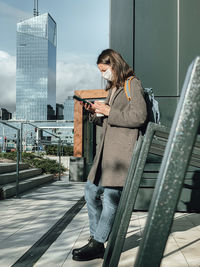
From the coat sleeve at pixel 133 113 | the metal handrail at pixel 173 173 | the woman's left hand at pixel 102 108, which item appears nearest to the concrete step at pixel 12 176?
the woman's left hand at pixel 102 108

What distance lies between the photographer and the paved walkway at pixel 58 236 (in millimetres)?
2516

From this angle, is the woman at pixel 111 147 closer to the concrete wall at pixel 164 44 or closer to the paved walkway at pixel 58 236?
the paved walkway at pixel 58 236

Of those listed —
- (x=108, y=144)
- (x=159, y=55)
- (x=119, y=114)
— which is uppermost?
(x=159, y=55)

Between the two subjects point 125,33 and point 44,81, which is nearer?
point 125,33

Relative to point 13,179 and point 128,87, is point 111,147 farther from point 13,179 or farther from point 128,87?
point 13,179

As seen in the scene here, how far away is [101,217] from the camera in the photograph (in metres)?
2.41

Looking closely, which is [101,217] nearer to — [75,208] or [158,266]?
[158,266]

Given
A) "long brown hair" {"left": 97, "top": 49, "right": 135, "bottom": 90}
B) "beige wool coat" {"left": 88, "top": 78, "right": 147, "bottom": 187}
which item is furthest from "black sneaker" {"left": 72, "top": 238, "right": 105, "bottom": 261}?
"long brown hair" {"left": 97, "top": 49, "right": 135, "bottom": 90}

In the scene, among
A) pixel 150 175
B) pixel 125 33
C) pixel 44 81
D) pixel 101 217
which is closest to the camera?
pixel 101 217

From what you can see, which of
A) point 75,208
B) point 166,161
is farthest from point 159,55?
point 166,161

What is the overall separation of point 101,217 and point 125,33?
4231mm

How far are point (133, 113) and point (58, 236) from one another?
5.92 feet

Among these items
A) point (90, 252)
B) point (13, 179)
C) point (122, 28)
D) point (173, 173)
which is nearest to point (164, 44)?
point (122, 28)

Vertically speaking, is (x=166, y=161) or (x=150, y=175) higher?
(x=166, y=161)
